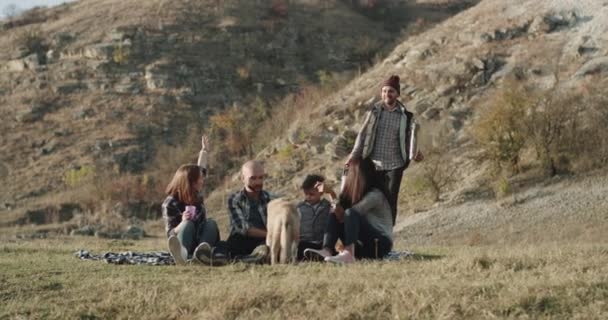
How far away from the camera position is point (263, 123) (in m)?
36.1

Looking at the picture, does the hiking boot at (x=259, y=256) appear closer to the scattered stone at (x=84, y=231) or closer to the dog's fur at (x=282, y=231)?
the dog's fur at (x=282, y=231)

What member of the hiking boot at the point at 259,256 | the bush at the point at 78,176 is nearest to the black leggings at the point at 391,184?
the hiking boot at the point at 259,256

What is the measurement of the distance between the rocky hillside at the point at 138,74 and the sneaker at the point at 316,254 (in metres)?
23.3

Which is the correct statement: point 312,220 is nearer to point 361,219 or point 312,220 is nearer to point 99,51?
point 361,219

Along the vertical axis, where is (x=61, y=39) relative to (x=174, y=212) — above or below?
above

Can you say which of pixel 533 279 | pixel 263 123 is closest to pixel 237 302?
pixel 533 279

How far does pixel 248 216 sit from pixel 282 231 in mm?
858

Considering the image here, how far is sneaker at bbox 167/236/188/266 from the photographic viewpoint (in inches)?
341

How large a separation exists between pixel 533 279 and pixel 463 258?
4.55 ft

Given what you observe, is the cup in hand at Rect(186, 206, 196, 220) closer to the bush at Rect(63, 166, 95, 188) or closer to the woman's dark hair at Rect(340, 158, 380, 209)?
the woman's dark hair at Rect(340, 158, 380, 209)

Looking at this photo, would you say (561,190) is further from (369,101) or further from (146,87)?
(146,87)

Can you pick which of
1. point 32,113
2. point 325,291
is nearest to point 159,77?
point 32,113

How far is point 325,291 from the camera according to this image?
6.84 metres

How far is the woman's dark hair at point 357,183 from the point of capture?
361 inches
